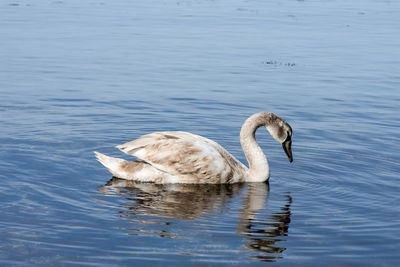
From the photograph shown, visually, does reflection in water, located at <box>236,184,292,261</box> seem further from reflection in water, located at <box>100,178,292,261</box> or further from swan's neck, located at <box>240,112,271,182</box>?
swan's neck, located at <box>240,112,271,182</box>

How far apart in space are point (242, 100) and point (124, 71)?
5178 millimetres

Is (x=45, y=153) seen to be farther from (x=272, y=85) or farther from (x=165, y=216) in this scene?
(x=272, y=85)

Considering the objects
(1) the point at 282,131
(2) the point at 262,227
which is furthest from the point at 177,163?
(2) the point at 262,227

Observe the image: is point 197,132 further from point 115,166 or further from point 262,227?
point 262,227

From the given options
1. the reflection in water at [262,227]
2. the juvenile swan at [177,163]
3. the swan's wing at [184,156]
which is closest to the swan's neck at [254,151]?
the juvenile swan at [177,163]

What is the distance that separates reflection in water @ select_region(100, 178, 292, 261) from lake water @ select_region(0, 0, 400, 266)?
1.3 inches

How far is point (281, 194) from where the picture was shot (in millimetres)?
11773

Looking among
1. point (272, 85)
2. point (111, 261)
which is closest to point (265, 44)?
point (272, 85)

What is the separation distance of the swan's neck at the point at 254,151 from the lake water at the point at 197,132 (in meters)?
0.31

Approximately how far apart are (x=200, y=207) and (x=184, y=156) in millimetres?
1645

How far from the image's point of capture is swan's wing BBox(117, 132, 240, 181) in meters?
12.3

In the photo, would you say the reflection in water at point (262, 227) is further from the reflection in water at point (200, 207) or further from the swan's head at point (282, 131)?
the swan's head at point (282, 131)

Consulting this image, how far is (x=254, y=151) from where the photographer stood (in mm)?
12891

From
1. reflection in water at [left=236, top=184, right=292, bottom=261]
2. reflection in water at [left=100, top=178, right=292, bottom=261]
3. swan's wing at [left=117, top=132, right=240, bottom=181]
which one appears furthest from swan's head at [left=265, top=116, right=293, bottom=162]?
reflection in water at [left=236, top=184, right=292, bottom=261]
